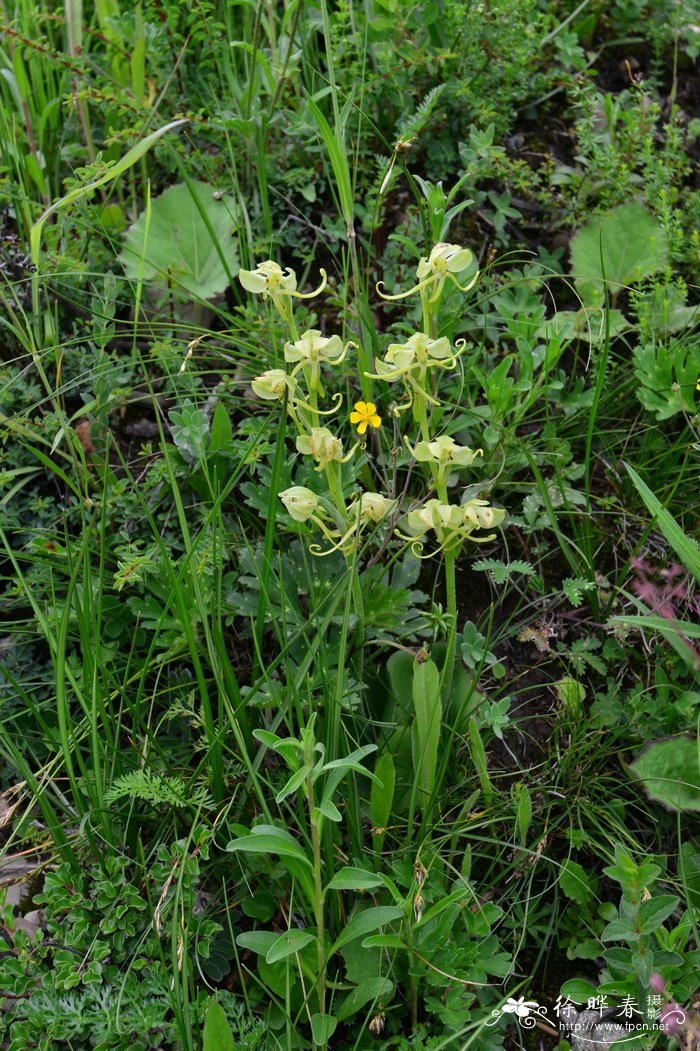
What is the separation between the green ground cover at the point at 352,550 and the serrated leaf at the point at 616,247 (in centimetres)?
1

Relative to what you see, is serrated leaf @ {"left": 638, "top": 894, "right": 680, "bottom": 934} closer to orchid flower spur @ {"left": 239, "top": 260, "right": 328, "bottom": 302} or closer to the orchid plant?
the orchid plant

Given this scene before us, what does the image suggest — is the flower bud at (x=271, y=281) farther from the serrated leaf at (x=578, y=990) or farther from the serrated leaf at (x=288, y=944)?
the serrated leaf at (x=578, y=990)

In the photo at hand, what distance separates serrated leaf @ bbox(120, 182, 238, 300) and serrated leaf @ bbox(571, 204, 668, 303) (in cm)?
80

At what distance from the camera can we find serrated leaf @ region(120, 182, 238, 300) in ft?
7.01

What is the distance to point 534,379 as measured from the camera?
6.64 feet

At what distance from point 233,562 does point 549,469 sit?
26.4 inches

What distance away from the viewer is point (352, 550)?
1443 millimetres

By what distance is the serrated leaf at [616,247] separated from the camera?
2119mm

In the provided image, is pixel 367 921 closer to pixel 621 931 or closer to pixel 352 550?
pixel 621 931

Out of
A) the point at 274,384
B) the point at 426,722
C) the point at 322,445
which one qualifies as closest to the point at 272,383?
the point at 274,384

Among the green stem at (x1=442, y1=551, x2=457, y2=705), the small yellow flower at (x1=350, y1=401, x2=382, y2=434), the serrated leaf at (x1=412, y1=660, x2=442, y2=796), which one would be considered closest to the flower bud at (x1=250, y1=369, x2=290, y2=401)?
the small yellow flower at (x1=350, y1=401, x2=382, y2=434)

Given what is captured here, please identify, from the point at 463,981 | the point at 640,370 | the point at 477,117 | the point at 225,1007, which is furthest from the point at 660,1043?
the point at 477,117

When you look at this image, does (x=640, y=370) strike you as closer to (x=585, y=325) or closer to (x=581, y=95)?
(x=585, y=325)

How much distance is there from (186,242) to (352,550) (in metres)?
1.11
